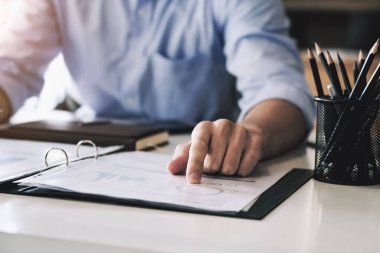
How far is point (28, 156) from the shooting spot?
0.87 metres

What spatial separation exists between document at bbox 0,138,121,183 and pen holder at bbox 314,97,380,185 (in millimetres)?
345

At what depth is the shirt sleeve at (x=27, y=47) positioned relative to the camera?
1342mm

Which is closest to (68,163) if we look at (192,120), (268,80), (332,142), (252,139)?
(252,139)

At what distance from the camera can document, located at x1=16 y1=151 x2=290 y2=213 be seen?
0.65m

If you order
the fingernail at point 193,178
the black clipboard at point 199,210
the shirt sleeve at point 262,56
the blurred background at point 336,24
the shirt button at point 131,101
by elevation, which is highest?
the blurred background at point 336,24

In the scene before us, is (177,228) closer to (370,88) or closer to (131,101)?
(370,88)

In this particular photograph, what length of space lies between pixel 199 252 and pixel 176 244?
0.09 feet

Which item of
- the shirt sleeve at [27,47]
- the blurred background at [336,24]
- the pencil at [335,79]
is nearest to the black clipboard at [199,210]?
the pencil at [335,79]

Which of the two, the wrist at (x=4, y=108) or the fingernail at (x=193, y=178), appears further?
the wrist at (x=4, y=108)

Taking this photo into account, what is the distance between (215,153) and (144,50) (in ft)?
2.31

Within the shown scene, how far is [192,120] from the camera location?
4.70 feet

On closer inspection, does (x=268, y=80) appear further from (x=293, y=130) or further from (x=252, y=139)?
(x=252, y=139)

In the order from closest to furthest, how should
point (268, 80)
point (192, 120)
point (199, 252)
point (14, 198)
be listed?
point (199, 252) → point (14, 198) → point (268, 80) → point (192, 120)

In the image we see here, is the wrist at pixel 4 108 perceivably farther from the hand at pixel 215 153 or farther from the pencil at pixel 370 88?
the pencil at pixel 370 88
